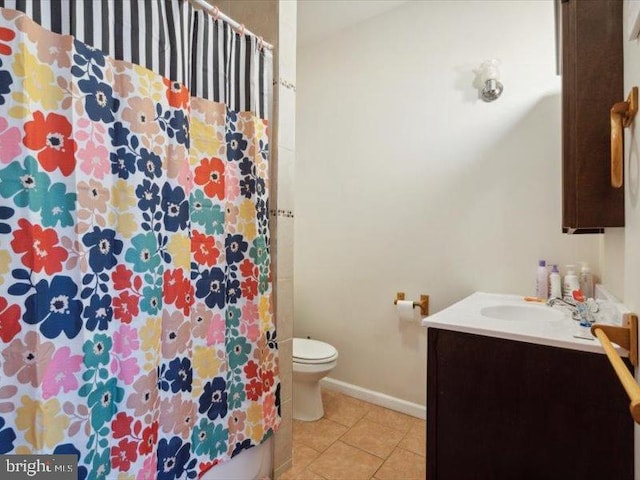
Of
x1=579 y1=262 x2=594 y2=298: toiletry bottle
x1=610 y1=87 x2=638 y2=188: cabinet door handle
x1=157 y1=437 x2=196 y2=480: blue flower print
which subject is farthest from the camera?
x1=579 y1=262 x2=594 y2=298: toiletry bottle

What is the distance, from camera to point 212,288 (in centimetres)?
135

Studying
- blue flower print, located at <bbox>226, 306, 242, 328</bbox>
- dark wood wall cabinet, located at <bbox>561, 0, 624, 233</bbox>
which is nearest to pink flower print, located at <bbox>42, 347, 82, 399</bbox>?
blue flower print, located at <bbox>226, 306, 242, 328</bbox>

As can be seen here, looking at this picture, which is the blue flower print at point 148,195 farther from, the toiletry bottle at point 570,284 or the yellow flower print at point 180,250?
the toiletry bottle at point 570,284

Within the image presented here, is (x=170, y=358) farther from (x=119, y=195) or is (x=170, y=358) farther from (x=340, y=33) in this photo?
(x=340, y=33)

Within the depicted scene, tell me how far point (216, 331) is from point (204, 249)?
0.33 meters

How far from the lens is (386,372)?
2379 mm

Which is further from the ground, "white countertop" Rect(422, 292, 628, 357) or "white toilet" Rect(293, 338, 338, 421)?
"white countertop" Rect(422, 292, 628, 357)

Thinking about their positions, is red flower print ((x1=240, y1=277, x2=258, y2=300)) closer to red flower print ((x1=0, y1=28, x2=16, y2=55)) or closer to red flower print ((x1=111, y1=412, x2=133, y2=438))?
red flower print ((x1=111, y1=412, x2=133, y2=438))

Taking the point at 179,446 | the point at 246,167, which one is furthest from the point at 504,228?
the point at 179,446

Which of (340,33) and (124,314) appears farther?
(340,33)

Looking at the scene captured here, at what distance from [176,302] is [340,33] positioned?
2345 mm

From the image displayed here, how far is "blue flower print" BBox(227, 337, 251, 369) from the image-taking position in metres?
1.45

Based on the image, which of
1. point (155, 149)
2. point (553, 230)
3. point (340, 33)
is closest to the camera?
point (155, 149)

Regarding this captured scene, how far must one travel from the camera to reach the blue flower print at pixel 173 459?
1.17 meters
